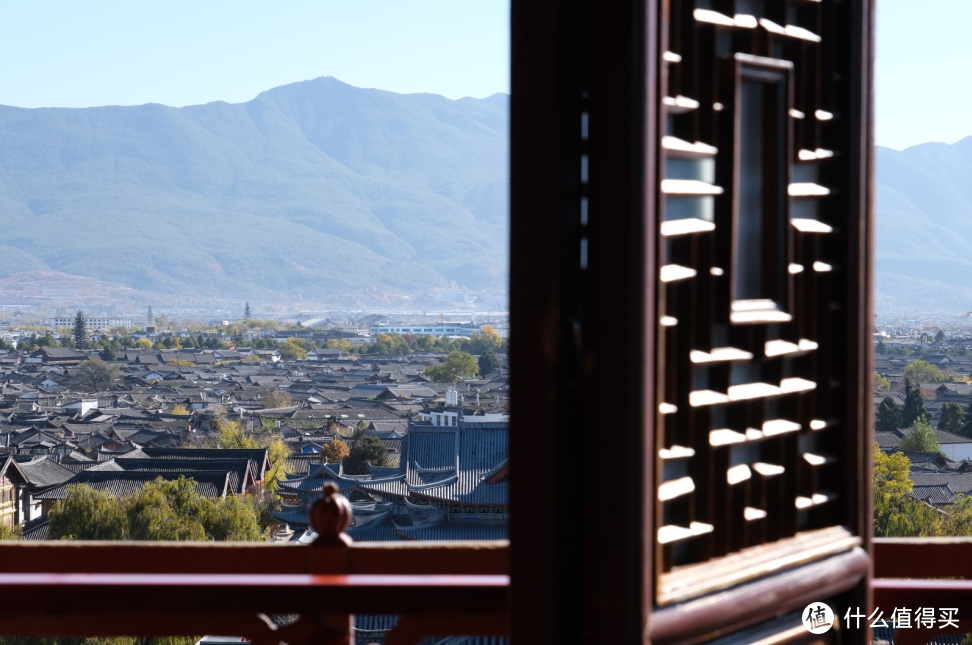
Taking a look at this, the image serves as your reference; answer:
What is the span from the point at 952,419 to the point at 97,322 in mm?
34129

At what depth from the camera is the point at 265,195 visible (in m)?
57.7

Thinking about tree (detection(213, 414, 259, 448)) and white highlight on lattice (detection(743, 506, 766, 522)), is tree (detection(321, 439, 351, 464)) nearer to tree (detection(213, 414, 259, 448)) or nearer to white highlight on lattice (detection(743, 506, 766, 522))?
tree (detection(213, 414, 259, 448))

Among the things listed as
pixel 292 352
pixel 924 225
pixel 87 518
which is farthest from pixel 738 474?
pixel 924 225

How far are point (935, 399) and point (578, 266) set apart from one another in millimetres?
12020

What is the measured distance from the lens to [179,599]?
2.44ft

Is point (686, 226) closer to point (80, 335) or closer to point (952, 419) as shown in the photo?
point (952, 419)

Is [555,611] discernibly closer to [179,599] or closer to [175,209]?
[179,599]

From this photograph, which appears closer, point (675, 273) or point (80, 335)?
point (675, 273)

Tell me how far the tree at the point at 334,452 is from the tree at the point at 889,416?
6133 millimetres

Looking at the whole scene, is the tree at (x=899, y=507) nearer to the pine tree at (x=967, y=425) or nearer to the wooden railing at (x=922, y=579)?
the pine tree at (x=967, y=425)

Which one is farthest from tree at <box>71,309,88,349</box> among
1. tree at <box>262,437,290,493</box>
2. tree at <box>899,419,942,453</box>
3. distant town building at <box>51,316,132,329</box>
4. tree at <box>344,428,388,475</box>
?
tree at <box>899,419,942,453</box>

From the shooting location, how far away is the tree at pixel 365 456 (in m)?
11.0

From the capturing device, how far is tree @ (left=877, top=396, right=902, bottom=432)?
980cm

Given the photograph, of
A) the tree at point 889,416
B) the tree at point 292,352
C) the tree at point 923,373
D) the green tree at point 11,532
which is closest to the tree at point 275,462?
the green tree at point 11,532
